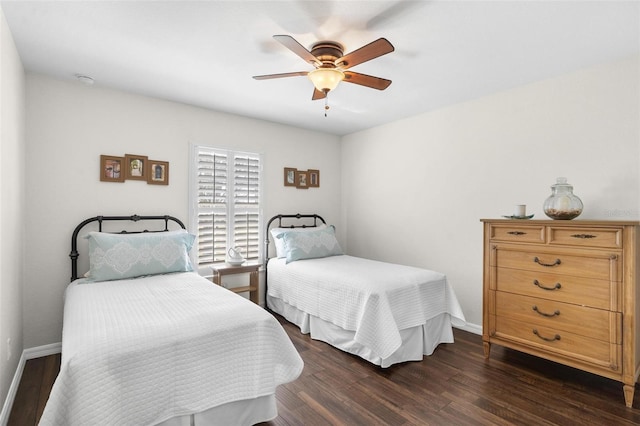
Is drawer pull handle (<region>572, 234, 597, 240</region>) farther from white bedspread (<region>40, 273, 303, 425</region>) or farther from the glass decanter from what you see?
white bedspread (<region>40, 273, 303, 425</region>)

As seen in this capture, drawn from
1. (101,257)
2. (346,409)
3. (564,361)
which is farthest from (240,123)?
(564,361)

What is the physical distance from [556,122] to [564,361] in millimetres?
2023

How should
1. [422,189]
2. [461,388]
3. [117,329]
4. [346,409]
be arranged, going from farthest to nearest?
[422,189]
[461,388]
[346,409]
[117,329]

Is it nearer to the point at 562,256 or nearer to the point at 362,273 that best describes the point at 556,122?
the point at 562,256

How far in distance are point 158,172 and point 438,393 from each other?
3346 mm

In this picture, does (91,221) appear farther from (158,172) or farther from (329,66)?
(329,66)

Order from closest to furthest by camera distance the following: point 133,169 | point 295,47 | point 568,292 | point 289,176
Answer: point 295,47, point 568,292, point 133,169, point 289,176

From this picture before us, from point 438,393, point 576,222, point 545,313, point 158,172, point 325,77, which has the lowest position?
point 438,393

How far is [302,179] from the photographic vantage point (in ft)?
15.7

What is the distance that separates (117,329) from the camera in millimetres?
1750

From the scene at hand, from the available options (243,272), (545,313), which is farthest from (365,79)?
(243,272)

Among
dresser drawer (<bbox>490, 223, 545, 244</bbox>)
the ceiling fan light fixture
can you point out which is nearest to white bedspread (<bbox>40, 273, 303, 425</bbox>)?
the ceiling fan light fixture

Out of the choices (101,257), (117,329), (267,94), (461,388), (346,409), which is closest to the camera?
(117,329)

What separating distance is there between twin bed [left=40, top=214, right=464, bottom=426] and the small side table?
27 cm
